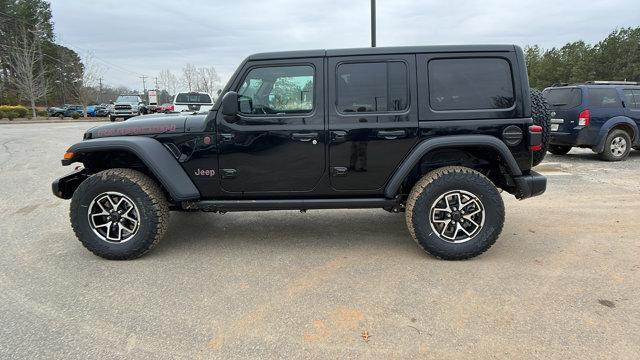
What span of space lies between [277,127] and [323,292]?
1558 millimetres

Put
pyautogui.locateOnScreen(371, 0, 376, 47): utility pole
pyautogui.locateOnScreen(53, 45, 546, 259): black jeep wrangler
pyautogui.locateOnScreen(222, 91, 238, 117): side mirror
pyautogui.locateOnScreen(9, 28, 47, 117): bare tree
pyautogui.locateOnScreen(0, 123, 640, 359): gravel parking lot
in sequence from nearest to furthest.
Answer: pyautogui.locateOnScreen(0, 123, 640, 359): gravel parking lot → pyautogui.locateOnScreen(222, 91, 238, 117): side mirror → pyautogui.locateOnScreen(53, 45, 546, 259): black jeep wrangler → pyautogui.locateOnScreen(371, 0, 376, 47): utility pole → pyautogui.locateOnScreen(9, 28, 47, 117): bare tree

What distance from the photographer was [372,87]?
407 centimetres

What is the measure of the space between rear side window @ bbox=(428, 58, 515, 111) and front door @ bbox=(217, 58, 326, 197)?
111 cm

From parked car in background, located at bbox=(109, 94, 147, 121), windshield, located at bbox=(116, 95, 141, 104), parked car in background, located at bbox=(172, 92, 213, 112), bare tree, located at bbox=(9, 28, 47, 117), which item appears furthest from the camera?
bare tree, located at bbox=(9, 28, 47, 117)

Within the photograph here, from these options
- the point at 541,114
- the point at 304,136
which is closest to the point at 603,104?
the point at 541,114

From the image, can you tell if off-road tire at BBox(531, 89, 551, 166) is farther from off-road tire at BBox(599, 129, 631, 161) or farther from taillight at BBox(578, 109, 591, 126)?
off-road tire at BBox(599, 129, 631, 161)

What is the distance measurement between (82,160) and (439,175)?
3.44m

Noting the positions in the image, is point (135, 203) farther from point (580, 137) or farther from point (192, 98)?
point (192, 98)

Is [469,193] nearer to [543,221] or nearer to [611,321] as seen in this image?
[611,321]

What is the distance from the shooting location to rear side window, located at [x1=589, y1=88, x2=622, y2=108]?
9.68 m

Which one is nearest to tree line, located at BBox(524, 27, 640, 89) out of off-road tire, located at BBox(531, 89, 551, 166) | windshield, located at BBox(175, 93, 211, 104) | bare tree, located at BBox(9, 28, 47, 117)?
windshield, located at BBox(175, 93, 211, 104)

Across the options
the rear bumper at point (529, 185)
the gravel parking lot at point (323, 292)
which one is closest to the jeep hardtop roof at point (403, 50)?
the rear bumper at point (529, 185)

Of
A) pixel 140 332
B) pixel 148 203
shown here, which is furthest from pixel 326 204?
pixel 140 332

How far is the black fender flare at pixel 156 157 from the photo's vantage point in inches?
158
